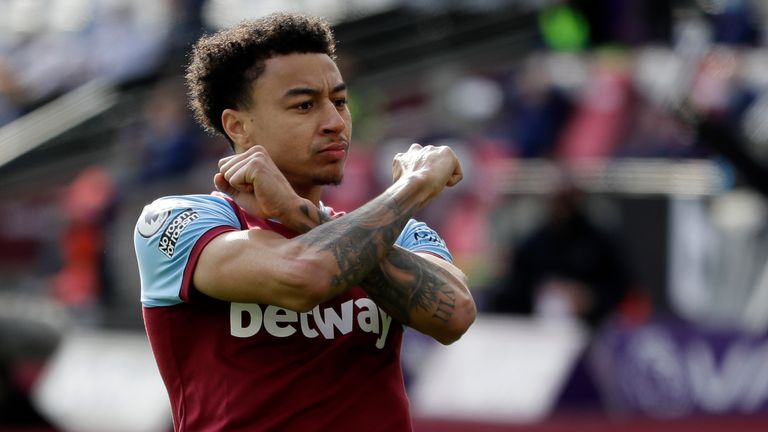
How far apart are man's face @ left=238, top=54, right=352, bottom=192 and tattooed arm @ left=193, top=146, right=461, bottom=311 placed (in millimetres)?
250

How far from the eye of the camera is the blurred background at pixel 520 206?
953cm

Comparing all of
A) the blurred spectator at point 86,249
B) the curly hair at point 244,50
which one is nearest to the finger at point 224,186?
the curly hair at point 244,50

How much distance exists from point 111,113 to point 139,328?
5447 millimetres

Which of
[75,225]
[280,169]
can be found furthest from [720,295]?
[280,169]

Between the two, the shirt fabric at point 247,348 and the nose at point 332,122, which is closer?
the shirt fabric at point 247,348

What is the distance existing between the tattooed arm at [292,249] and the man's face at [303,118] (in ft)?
0.82

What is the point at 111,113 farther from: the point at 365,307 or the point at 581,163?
the point at 365,307

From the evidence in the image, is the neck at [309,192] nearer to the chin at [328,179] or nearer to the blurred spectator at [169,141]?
the chin at [328,179]

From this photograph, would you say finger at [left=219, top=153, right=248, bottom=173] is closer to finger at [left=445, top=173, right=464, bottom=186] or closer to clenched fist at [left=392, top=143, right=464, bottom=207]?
clenched fist at [left=392, top=143, right=464, bottom=207]

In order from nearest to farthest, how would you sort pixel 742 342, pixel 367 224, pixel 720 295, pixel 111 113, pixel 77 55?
1. pixel 367 224
2. pixel 742 342
3. pixel 720 295
4. pixel 111 113
5. pixel 77 55

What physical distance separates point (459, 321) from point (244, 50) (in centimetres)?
102

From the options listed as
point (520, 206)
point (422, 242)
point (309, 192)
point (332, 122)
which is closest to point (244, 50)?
point (332, 122)

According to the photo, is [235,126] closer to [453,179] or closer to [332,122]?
[332,122]

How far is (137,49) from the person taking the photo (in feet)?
53.7
